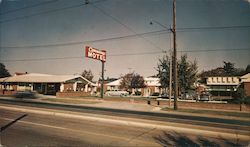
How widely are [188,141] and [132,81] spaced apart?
58501 mm

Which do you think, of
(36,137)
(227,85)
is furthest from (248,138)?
(227,85)

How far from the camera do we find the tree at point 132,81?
66.9m

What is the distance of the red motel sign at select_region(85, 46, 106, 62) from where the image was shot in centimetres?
3969

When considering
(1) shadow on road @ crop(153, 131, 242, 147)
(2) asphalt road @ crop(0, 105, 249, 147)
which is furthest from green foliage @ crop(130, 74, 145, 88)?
(1) shadow on road @ crop(153, 131, 242, 147)

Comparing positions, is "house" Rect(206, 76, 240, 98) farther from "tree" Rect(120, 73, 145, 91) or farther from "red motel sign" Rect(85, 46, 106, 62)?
"red motel sign" Rect(85, 46, 106, 62)

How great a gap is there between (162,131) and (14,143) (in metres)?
6.73

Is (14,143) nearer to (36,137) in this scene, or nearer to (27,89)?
(36,137)

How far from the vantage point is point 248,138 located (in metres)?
8.77

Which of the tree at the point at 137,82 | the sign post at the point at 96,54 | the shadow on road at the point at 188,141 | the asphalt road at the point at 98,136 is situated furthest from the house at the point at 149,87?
the shadow on road at the point at 188,141

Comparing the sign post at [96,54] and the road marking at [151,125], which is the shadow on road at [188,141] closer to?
the road marking at [151,125]

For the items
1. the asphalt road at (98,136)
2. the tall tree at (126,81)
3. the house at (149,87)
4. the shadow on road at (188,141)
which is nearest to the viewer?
the shadow on road at (188,141)

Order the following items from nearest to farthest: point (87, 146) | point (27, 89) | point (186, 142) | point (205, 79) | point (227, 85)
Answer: point (87, 146)
point (186, 142)
point (27, 89)
point (227, 85)
point (205, 79)

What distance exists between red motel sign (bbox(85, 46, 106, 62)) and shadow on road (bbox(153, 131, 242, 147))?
106 feet

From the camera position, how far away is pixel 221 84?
2142 inches
